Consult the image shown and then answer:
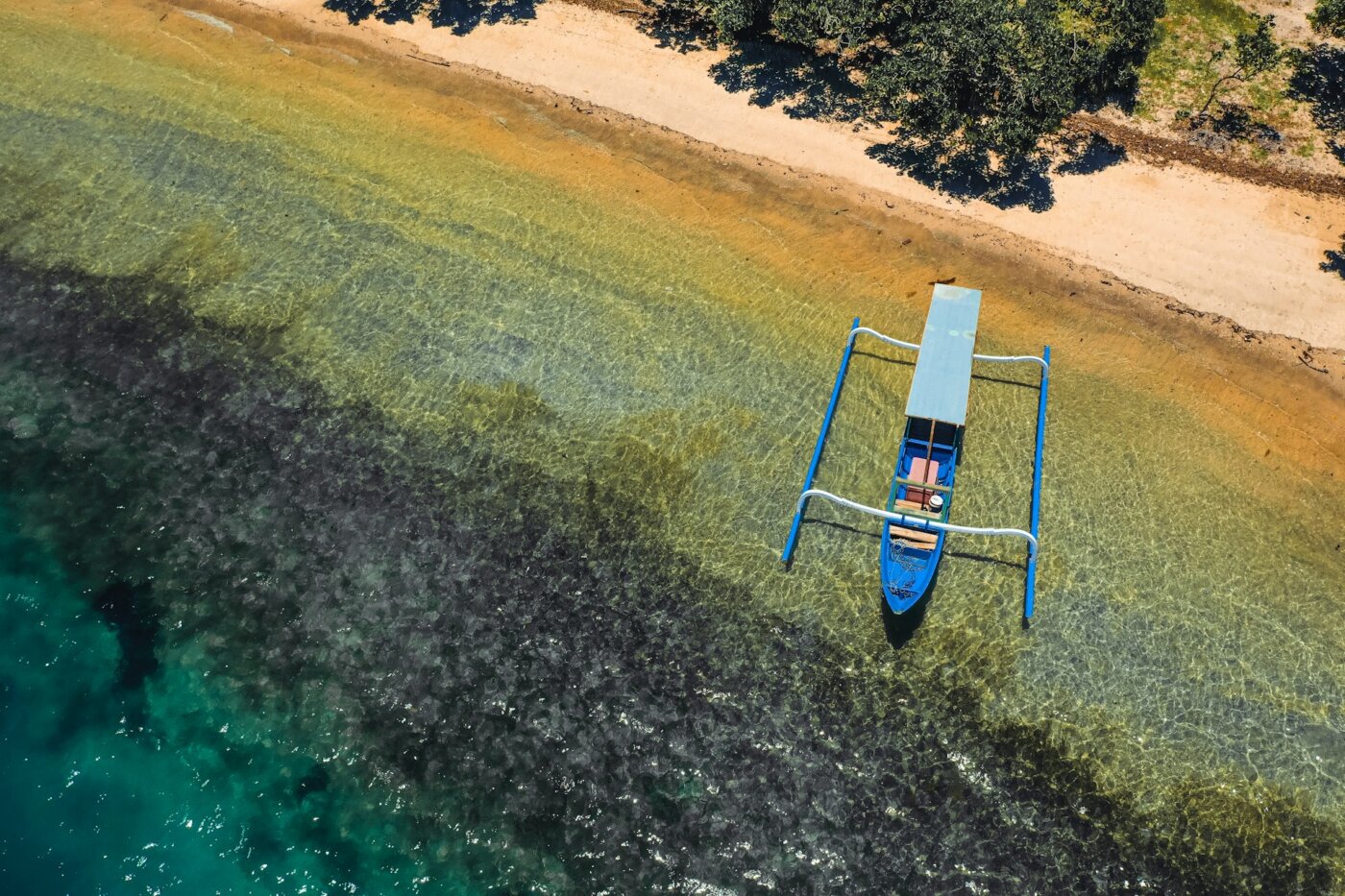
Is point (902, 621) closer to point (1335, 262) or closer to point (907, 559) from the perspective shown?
point (907, 559)

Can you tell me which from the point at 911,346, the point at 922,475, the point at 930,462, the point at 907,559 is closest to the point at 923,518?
the point at 907,559

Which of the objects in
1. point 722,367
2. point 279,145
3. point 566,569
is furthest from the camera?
point 279,145

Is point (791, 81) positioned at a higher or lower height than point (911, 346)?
higher

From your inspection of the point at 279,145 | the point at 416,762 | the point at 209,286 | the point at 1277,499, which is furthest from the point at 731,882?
the point at 279,145

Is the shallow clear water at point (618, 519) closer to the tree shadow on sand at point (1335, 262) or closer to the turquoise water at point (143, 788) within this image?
the turquoise water at point (143, 788)

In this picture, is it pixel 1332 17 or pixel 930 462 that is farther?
pixel 1332 17

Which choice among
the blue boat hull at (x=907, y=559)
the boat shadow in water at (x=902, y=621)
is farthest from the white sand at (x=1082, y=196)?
the boat shadow in water at (x=902, y=621)

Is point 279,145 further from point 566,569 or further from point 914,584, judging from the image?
point 914,584
